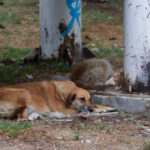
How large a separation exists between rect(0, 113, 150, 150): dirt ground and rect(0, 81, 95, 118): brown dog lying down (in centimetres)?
68

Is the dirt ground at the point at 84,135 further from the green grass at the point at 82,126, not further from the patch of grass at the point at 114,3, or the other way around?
the patch of grass at the point at 114,3

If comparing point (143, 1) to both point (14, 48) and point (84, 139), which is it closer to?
point (84, 139)

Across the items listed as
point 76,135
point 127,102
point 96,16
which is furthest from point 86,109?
point 96,16

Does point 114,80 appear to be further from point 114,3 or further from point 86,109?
point 114,3

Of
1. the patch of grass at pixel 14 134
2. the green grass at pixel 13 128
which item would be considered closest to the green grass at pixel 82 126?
the green grass at pixel 13 128

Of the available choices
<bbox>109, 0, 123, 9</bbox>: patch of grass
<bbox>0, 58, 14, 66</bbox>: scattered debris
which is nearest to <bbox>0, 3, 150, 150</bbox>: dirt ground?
<bbox>0, 58, 14, 66</bbox>: scattered debris

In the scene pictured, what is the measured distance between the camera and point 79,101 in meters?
7.20

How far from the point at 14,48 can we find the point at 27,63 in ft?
8.83

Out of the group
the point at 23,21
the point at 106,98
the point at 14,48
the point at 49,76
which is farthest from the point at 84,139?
the point at 23,21

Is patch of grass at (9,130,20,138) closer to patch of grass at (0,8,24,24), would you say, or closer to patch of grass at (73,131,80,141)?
patch of grass at (73,131,80,141)

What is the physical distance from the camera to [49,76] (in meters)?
9.54

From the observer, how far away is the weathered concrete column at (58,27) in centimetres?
1086

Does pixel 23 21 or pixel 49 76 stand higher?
pixel 23 21

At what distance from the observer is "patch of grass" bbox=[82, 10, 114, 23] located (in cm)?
1756
